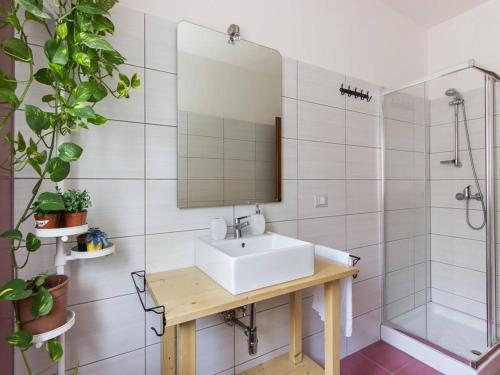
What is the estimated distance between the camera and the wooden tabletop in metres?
0.92

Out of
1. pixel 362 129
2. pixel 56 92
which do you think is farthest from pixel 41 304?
pixel 362 129

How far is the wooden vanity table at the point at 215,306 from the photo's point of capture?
95 centimetres

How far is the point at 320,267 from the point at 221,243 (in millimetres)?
492

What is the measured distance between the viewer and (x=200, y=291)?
1068mm

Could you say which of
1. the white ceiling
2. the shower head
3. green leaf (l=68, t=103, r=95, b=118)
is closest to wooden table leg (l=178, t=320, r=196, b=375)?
green leaf (l=68, t=103, r=95, b=118)

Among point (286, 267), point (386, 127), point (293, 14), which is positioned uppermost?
point (293, 14)

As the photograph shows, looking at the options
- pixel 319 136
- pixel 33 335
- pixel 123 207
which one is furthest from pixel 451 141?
pixel 33 335

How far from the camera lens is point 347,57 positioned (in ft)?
6.48

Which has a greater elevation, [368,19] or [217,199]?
[368,19]

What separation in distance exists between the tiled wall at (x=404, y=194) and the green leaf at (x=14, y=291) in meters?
2.22

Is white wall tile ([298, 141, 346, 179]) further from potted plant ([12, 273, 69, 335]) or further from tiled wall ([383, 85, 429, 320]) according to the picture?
potted plant ([12, 273, 69, 335])

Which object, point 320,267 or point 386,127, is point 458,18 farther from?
point 320,267

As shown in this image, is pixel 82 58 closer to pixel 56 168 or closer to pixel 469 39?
pixel 56 168

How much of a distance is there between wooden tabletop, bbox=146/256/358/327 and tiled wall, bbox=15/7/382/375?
139 mm
